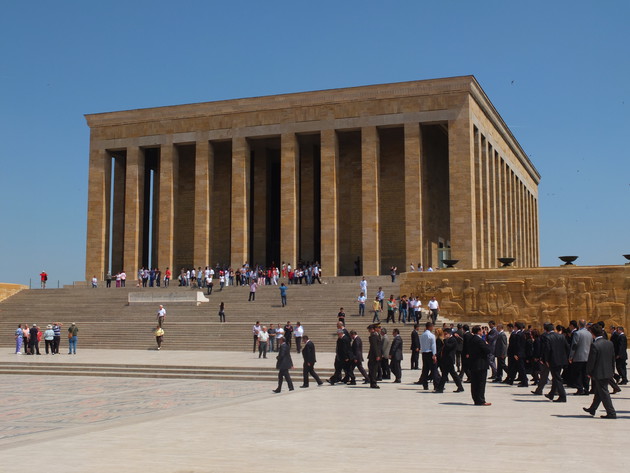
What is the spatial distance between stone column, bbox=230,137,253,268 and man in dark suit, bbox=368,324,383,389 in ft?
81.1

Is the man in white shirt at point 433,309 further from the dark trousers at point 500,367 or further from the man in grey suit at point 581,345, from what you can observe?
the man in grey suit at point 581,345

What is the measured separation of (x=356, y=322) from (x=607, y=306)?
900 cm

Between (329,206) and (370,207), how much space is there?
218 centimetres

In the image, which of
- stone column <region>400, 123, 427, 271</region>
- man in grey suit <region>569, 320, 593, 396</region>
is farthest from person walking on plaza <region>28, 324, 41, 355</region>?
stone column <region>400, 123, 427, 271</region>

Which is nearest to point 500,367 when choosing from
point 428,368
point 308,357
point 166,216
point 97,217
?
point 428,368

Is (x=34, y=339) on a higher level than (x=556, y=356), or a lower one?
lower

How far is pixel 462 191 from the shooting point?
36.0 metres

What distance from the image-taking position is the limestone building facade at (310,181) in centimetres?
3659

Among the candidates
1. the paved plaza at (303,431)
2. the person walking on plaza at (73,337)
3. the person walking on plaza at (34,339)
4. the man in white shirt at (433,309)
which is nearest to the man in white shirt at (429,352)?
the paved plaza at (303,431)

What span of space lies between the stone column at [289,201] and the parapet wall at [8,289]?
13.2 metres

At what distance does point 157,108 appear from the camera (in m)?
41.6

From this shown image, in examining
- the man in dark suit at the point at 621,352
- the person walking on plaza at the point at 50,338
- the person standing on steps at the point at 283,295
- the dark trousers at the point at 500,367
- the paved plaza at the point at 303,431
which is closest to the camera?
the paved plaza at the point at 303,431

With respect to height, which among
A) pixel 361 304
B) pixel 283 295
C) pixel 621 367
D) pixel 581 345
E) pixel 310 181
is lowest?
pixel 621 367

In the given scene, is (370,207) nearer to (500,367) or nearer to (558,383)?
(500,367)
